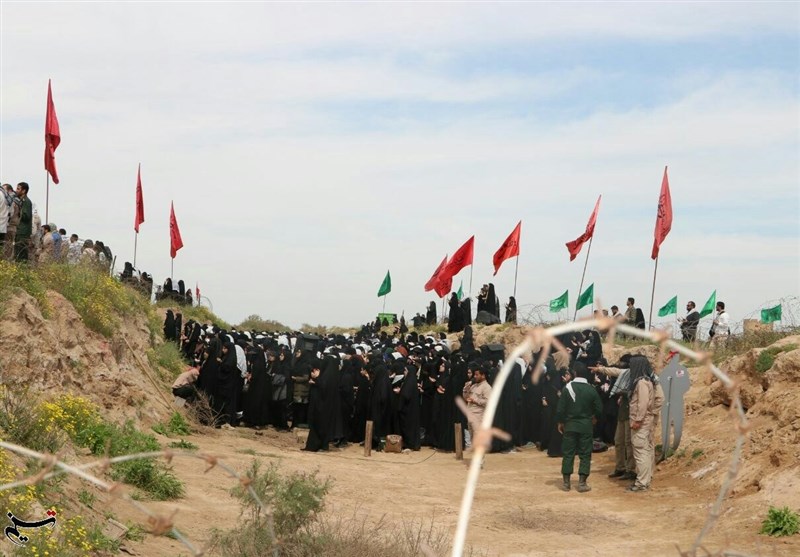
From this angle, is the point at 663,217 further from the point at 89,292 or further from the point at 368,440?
the point at 89,292

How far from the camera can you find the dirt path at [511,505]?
444 inches

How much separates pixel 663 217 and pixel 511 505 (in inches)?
429

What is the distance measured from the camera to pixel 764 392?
1588cm

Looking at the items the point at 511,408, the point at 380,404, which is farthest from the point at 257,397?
the point at 511,408

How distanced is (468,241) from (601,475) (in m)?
17.3

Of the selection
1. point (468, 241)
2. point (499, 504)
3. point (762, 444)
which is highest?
point (468, 241)

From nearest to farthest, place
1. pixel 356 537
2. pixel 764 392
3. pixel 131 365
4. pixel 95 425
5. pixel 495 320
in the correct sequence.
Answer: pixel 356 537 < pixel 95 425 < pixel 764 392 < pixel 131 365 < pixel 495 320

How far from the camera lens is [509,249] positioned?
3300 centimetres

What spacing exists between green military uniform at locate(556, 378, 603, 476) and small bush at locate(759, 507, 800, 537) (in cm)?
361

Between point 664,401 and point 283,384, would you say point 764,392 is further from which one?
point 283,384

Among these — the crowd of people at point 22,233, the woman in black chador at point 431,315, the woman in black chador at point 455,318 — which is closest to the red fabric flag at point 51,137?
the crowd of people at point 22,233

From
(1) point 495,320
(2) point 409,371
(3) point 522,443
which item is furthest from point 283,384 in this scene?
(1) point 495,320

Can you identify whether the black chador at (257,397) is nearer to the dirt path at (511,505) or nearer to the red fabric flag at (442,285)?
the dirt path at (511,505)

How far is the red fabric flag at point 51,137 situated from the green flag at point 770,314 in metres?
16.0
